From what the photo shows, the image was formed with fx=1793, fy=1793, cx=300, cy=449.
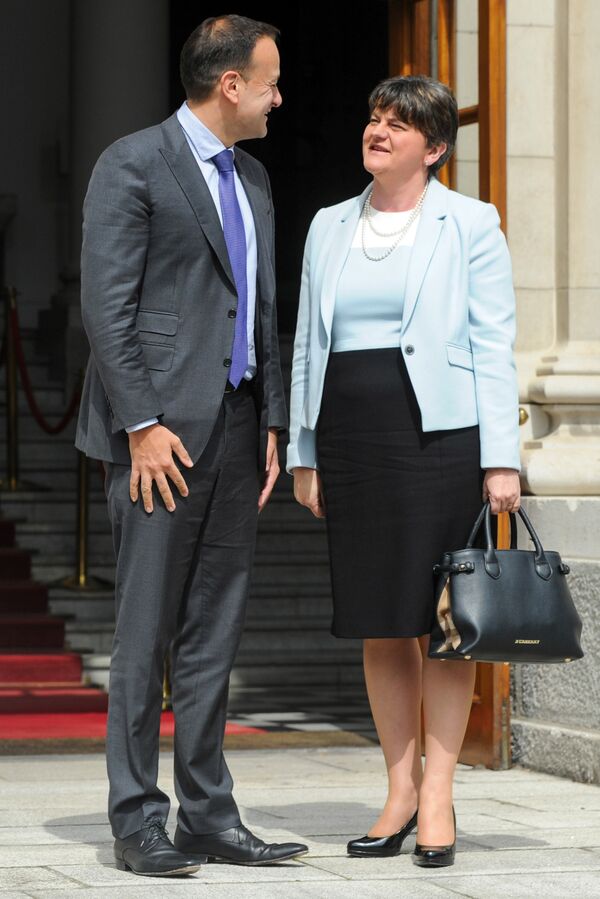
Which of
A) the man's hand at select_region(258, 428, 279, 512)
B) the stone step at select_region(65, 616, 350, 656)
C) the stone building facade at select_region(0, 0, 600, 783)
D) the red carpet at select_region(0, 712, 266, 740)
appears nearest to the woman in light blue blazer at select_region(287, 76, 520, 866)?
the man's hand at select_region(258, 428, 279, 512)

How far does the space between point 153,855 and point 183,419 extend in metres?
0.99

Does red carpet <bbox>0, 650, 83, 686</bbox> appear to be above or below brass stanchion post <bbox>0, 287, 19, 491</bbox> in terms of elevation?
below

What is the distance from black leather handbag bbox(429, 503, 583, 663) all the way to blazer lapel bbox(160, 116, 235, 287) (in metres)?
0.87

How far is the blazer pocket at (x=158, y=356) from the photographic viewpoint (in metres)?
4.12

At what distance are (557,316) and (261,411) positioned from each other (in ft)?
6.79

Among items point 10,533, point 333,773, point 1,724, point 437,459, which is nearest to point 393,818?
point 437,459

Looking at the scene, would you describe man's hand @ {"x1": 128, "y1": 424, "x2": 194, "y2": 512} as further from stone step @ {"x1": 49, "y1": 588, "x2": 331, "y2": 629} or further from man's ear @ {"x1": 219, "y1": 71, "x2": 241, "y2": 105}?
stone step @ {"x1": 49, "y1": 588, "x2": 331, "y2": 629}

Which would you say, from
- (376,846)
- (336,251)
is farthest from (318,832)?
(336,251)

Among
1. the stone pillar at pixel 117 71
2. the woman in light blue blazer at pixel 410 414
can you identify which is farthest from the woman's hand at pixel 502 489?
the stone pillar at pixel 117 71

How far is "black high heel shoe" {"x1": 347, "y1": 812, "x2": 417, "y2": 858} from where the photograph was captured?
4328 mm

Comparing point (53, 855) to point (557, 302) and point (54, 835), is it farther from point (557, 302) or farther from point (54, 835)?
point (557, 302)

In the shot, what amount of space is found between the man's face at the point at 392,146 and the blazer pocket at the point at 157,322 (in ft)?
2.04

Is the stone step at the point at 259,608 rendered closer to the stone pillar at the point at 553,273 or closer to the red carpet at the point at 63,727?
the red carpet at the point at 63,727

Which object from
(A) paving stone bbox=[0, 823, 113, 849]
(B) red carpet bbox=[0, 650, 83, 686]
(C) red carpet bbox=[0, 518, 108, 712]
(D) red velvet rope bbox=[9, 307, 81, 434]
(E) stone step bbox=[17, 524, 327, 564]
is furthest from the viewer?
(D) red velvet rope bbox=[9, 307, 81, 434]
